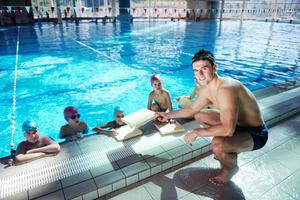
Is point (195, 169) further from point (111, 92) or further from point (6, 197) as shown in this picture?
point (111, 92)

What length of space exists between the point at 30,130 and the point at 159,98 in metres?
1.98

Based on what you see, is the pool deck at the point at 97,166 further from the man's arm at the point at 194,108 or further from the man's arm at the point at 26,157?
the man's arm at the point at 194,108

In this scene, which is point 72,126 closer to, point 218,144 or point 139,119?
point 139,119

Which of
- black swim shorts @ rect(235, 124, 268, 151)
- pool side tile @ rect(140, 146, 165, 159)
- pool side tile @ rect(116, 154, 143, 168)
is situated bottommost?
pool side tile @ rect(116, 154, 143, 168)

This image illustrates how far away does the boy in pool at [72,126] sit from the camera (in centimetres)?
329

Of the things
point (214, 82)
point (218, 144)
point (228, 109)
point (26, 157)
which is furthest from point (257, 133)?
point (26, 157)

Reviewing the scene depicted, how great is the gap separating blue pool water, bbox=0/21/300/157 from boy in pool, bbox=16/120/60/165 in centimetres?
186

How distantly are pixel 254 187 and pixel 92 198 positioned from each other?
1499 millimetres

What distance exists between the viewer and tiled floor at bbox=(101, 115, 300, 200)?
2115 millimetres

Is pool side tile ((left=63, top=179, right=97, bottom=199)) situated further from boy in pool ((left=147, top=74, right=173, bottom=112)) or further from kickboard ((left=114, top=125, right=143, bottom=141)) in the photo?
boy in pool ((left=147, top=74, right=173, bottom=112))

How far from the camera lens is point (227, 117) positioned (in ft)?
6.30

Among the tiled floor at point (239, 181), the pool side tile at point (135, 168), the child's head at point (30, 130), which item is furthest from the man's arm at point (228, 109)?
the child's head at point (30, 130)

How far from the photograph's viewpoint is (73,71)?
797 centimetres

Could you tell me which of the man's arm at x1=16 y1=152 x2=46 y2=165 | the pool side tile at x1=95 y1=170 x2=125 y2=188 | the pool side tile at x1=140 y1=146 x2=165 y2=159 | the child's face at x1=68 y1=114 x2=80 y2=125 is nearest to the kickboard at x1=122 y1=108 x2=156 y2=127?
the pool side tile at x1=140 y1=146 x2=165 y2=159
